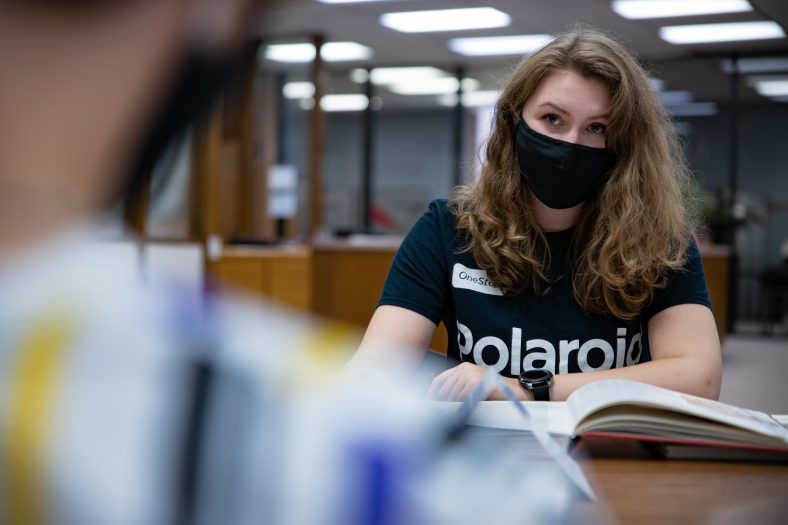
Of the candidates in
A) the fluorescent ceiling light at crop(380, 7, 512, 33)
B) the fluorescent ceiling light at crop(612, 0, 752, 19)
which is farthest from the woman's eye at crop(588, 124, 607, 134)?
the fluorescent ceiling light at crop(380, 7, 512, 33)

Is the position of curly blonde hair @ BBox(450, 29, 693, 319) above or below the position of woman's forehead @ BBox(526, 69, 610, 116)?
below

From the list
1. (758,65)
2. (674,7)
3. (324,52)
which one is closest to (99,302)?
(674,7)

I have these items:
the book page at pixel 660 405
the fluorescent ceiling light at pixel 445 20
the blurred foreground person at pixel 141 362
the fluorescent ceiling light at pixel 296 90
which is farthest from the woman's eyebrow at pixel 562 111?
the fluorescent ceiling light at pixel 296 90

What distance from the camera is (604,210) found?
1.55 metres

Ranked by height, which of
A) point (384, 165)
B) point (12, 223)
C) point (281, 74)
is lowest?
point (384, 165)

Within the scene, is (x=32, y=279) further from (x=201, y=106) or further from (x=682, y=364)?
(x=682, y=364)

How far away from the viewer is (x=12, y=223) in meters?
0.22

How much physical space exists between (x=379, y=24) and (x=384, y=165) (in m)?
4.11

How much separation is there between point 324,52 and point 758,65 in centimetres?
465

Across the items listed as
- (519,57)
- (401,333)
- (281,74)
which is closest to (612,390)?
(401,333)

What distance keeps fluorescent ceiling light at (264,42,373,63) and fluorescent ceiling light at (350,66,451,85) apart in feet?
1.82

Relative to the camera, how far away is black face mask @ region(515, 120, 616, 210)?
1505 millimetres

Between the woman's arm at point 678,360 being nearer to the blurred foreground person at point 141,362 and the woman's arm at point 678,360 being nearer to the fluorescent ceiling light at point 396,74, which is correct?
the blurred foreground person at point 141,362

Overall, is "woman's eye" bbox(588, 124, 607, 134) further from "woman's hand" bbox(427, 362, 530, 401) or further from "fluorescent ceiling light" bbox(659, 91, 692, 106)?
"fluorescent ceiling light" bbox(659, 91, 692, 106)
